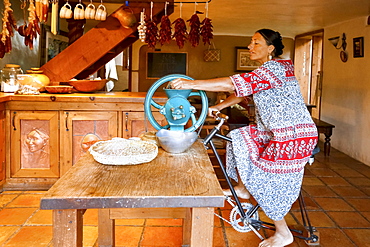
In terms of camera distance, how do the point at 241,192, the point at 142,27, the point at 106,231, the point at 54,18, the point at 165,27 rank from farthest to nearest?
1. the point at 165,27
2. the point at 142,27
3. the point at 54,18
4. the point at 241,192
5. the point at 106,231

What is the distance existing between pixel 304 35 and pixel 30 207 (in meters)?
7.57

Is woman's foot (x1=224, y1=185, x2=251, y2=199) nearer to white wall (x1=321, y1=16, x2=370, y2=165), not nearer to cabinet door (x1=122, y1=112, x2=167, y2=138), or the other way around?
cabinet door (x1=122, y1=112, x2=167, y2=138)

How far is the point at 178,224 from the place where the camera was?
3.49m

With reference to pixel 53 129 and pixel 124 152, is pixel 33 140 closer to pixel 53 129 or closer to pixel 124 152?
pixel 53 129

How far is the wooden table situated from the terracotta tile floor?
53.3 inches

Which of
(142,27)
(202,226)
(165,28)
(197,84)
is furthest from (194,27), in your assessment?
(202,226)

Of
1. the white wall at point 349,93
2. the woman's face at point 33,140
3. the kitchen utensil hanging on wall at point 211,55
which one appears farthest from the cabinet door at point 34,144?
the kitchen utensil hanging on wall at point 211,55

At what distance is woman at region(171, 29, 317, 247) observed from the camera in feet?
8.59

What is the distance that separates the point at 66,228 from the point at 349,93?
618 cm

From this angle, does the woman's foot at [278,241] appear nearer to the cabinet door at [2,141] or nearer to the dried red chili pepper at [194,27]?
the cabinet door at [2,141]

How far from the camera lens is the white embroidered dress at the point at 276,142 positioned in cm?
262

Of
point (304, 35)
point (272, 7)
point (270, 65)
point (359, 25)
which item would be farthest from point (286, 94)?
point (304, 35)

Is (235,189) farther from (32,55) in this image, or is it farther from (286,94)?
(32,55)

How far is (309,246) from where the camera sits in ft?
10.1
